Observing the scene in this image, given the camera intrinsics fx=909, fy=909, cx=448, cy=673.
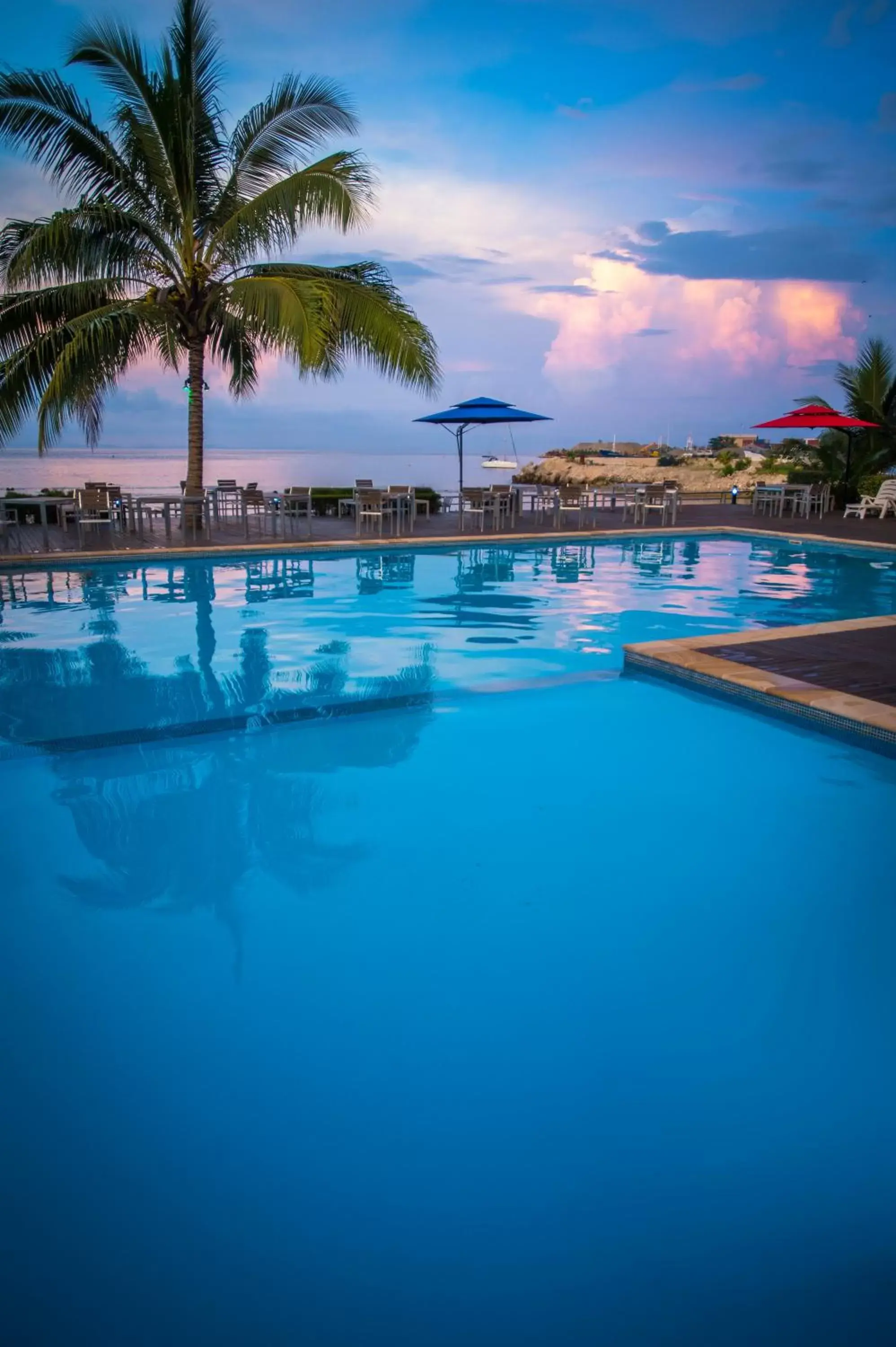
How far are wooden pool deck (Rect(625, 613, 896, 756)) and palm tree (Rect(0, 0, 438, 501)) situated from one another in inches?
279

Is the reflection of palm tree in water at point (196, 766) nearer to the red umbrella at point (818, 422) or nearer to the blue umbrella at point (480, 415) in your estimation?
the blue umbrella at point (480, 415)

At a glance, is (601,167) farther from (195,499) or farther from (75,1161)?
(75,1161)

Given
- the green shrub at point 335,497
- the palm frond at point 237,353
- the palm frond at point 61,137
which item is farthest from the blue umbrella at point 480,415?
the palm frond at point 61,137

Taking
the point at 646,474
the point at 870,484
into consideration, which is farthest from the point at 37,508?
the point at 646,474

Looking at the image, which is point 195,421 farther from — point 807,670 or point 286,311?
point 807,670

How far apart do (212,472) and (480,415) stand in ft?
121

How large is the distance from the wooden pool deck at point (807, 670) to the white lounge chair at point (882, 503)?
11.0 metres

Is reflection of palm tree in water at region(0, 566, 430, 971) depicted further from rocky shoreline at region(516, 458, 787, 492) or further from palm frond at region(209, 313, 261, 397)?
rocky shoreline at region(516, 458, 787, 492)

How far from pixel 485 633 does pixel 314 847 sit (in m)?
4.18

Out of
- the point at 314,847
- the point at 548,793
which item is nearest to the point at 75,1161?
the point at 314,847

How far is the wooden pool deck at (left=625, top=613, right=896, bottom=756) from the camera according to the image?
5059mm

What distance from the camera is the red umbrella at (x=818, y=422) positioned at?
17.5 m

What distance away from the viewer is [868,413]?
19328mm

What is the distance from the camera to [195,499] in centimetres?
1248
